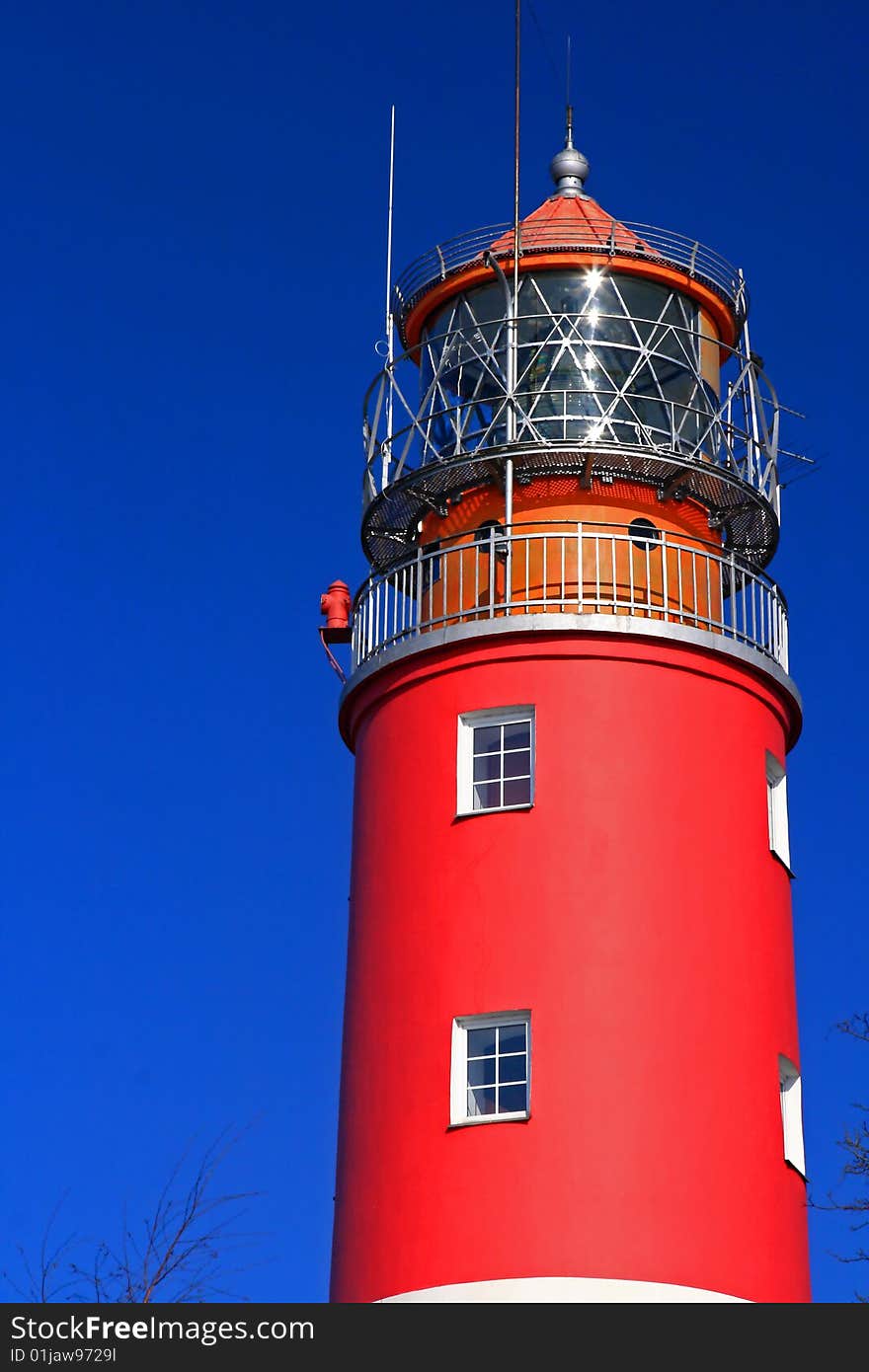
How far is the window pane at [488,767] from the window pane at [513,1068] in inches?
137

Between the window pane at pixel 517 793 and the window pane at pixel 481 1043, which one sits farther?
the window pane at pixel 517 793

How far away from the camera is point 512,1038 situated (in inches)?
1123

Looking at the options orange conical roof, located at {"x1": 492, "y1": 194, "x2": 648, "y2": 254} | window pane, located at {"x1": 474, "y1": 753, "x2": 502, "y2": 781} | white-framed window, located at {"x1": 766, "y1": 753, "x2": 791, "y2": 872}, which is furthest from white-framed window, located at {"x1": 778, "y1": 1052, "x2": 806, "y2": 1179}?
orange conical roof, located at {"x1": 492, "y1": 194, "x2": 648, "y2": 254}

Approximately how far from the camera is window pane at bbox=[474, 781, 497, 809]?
98.2ft

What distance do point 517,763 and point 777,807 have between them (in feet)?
11.6

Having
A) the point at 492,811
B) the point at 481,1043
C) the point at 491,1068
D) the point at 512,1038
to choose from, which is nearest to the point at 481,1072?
the point at 491,1068

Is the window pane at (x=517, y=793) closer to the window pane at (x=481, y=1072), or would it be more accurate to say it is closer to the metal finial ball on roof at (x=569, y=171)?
the window pane at (x=481, y=1072)

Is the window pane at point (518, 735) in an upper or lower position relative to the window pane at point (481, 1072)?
upper

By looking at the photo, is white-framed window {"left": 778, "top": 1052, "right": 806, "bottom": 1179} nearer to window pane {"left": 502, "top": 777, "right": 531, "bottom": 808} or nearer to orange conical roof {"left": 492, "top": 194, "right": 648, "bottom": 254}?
window pane {"left": 502, "top": 777, "right": 531, "bottom": 808}

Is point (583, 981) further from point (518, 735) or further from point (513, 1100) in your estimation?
point (518, 735)

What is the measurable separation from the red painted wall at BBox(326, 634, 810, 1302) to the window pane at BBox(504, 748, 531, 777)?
1.15 feet

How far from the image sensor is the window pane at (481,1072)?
93.5ft

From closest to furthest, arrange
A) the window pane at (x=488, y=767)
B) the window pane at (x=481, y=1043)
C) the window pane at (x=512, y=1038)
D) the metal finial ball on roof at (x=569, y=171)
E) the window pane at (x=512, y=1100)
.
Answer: the window pane at (x=512, y=1100), the window pane at (x=512, y=1038), the window pane at (x=481, y=1043), the window pane at (x=488, y=767), the metal finial ball on roof at (x=569, y=171)

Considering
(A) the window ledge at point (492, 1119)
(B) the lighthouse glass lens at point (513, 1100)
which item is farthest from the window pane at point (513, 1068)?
(A) the window ledge at point (492, 1119)
